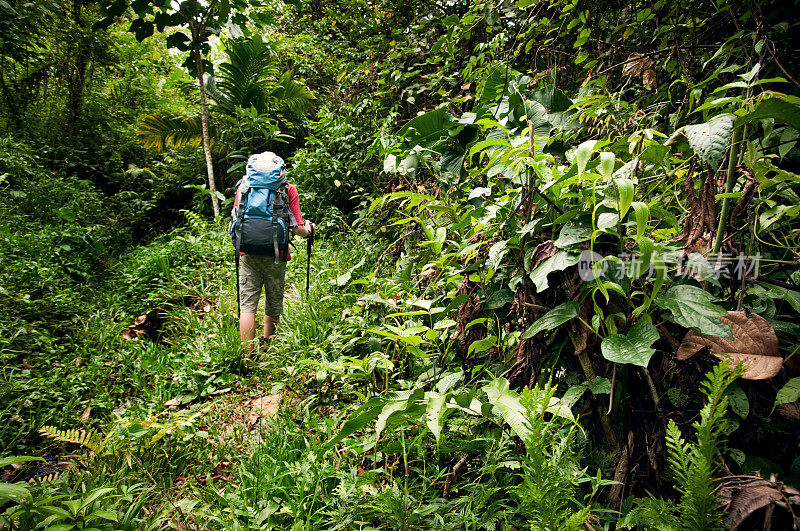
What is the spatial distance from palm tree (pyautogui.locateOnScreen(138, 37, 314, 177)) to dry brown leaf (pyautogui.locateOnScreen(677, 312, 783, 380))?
6.22 meters

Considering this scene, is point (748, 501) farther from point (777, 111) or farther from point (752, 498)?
point (777, 111)

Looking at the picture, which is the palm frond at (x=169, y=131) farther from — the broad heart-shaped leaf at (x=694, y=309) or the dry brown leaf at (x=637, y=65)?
the broad heart-shaped leaf at (x=694, y=309)

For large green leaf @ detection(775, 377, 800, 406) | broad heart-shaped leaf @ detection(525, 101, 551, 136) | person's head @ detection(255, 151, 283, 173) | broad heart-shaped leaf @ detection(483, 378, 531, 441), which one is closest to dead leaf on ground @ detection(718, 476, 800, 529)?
large green leaf @ detection(775, 377, 800, 406)

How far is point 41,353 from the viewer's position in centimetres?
319

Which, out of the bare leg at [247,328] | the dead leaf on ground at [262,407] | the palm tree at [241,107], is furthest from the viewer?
the palm tree at [241,107]

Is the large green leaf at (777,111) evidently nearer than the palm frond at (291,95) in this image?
Yes

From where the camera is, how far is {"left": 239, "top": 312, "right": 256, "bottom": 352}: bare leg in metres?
3.38

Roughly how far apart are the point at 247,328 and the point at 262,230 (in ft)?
2.99

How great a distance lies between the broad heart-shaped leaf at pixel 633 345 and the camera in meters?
1.06

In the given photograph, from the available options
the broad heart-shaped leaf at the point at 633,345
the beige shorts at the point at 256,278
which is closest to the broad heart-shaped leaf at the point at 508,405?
the broad heart-shaped leaf at the point at 633,345

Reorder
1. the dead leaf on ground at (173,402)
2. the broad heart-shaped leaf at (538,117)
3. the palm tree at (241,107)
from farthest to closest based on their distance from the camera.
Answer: the palm tree at (241,107), the dead leaf on ground at (173,402), the broad heart-shaped leaf at (538,117)

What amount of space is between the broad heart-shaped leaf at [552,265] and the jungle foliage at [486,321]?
0.05 ft

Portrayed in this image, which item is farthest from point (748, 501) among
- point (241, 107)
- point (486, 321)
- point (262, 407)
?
point (241, 107)

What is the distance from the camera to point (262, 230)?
324cm
